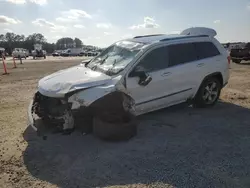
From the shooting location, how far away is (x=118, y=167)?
4.16m

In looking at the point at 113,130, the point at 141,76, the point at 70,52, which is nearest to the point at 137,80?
the point at 141,76

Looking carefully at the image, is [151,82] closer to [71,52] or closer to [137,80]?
[137,80]

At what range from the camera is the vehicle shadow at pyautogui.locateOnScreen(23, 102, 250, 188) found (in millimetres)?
3807

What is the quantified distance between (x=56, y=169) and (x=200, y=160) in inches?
82.0

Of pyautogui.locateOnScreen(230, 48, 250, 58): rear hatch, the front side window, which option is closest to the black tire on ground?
the front side window

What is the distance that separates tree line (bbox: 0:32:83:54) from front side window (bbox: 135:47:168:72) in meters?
99.4

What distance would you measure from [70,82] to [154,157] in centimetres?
199

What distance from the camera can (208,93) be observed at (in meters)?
7.30

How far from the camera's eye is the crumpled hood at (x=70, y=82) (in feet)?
16.6

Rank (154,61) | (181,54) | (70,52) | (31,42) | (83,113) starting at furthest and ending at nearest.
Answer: (31,42)
(70,52)
(181,54)
(154,61)
(83,113)

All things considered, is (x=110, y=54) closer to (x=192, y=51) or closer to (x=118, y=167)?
(x=192, y=51)

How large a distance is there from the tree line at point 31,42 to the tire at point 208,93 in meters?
99.0

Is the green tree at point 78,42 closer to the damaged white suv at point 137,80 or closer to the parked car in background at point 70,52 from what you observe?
the parked car in background at point 70,52

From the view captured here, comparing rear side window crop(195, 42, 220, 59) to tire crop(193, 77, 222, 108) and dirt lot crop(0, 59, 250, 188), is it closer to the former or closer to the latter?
tire crop(193, 77, 222, 108)
